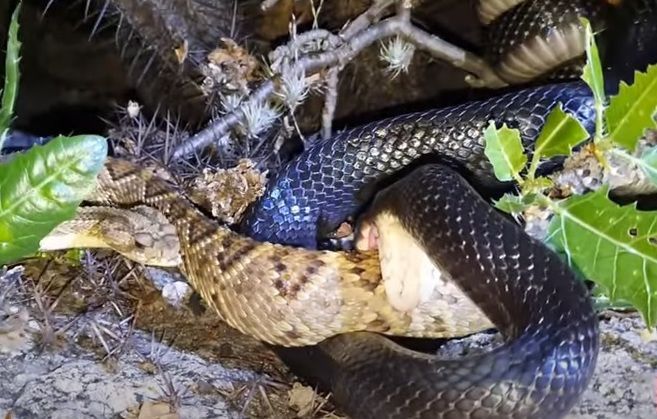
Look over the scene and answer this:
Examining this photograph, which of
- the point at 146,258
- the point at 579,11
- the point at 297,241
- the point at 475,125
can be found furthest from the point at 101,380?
the point at 579,11

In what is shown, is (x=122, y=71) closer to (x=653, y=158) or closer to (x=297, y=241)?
(x=297, y=241)

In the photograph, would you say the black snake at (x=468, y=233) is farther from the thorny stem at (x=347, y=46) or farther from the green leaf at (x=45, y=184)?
the green leaf at (x=45, y=184)

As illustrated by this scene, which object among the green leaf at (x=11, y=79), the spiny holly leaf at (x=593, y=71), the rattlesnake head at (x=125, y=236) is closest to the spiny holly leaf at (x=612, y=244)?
the spiny holly leaf at (x=593, y=71)

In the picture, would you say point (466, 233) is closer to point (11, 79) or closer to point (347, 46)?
point (347, 46)

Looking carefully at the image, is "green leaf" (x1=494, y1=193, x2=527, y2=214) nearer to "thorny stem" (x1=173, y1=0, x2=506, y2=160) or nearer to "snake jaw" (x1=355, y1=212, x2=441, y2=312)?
"snake jaw" (x1=355, y1=212, x2=441, y2=312)

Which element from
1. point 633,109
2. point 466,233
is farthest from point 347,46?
point 633,109
